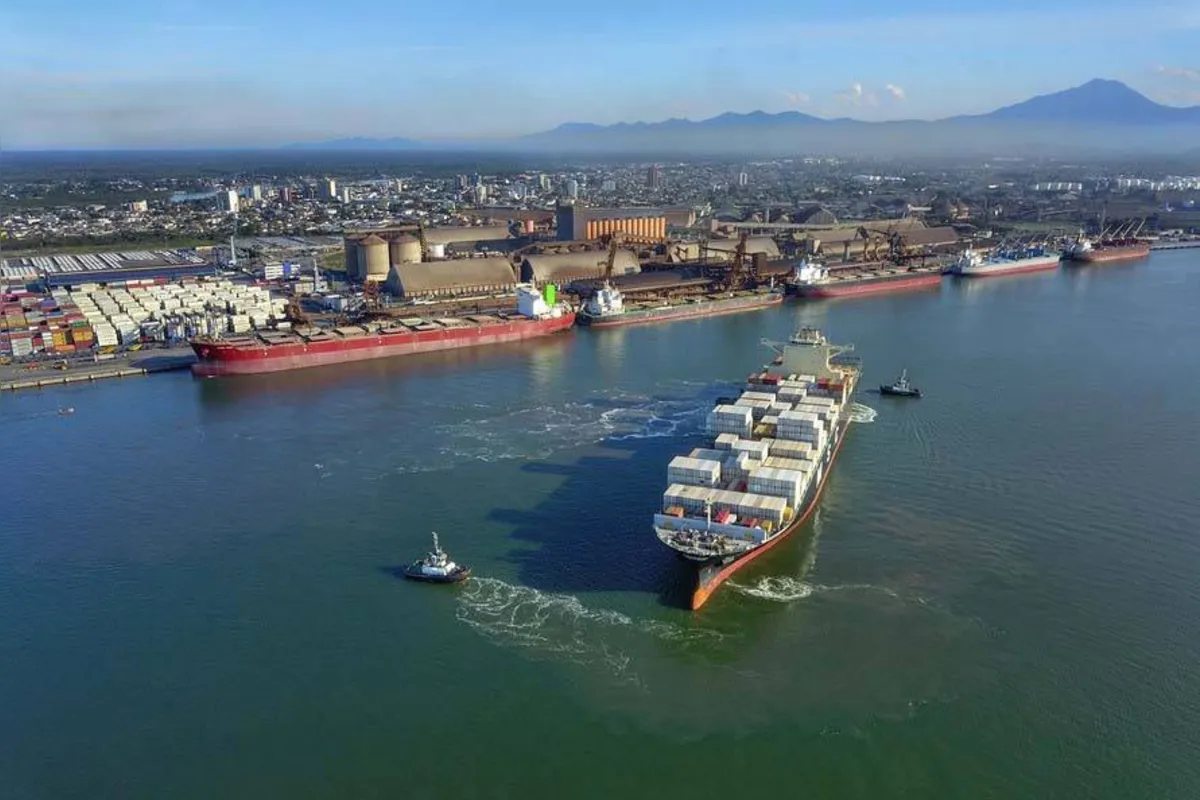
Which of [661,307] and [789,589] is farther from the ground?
[661,307]

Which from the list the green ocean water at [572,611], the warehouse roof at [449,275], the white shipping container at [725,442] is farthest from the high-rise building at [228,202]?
the white shipping container at [725,442]

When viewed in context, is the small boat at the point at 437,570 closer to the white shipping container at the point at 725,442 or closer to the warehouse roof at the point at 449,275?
the white shipping container at the point at 725,442

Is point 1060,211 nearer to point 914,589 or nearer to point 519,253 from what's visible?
point 519,253

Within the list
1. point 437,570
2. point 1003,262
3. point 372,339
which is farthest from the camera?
point 1003,262

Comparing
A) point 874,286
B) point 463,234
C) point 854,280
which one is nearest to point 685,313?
point 854,280

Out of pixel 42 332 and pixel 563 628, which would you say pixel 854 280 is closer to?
pixel 563 628

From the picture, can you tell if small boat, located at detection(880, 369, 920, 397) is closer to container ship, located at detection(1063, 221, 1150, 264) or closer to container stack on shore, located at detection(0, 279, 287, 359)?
container stack on shore, located at detection(0, 279, 287, 359)
